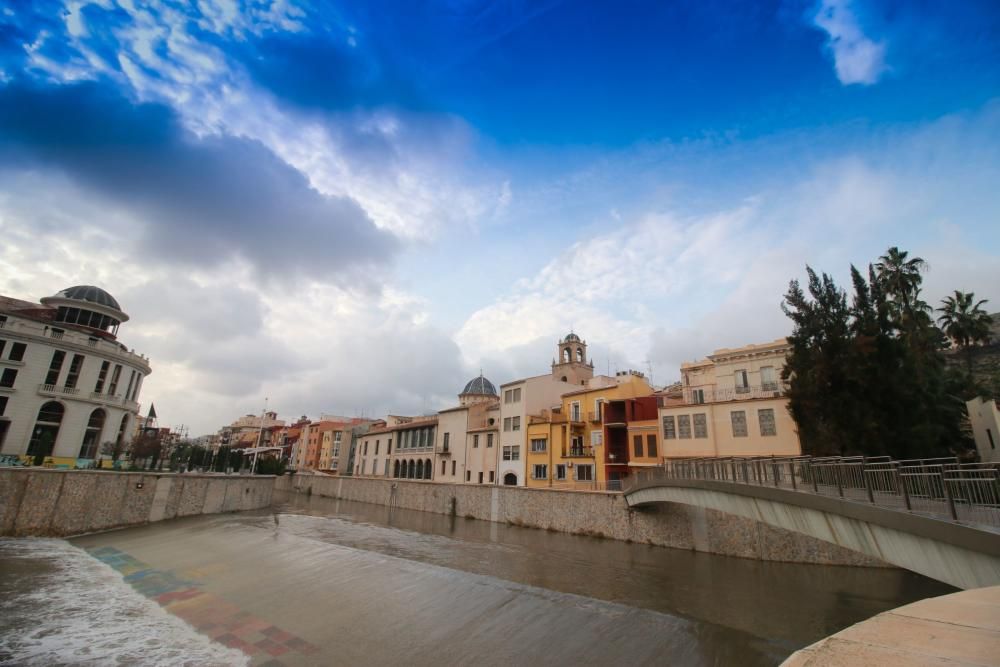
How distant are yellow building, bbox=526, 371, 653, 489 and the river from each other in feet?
39.2

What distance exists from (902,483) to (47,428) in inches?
2689

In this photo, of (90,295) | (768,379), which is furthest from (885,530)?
(90,295)

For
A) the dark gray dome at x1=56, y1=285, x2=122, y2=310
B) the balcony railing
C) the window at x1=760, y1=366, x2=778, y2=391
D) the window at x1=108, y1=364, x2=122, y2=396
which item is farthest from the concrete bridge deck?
the dark gray dome at x1=56, y1=285, x2=122, y2=310

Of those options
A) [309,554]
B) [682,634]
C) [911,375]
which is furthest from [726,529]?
[309,554]

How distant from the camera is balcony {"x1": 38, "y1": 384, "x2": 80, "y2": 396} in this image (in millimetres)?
48406

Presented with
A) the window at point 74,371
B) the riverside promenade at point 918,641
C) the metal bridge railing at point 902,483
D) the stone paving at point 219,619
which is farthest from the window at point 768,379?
the window at point 74,371

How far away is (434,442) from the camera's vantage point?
2470 inches

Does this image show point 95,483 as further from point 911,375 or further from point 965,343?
point 965,343

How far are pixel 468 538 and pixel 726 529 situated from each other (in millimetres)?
17069

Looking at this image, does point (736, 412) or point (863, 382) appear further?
point (736, 412)

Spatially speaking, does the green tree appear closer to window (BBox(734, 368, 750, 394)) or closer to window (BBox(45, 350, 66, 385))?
window (BBox(734, 368, 750, 394))

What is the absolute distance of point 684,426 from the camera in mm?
36344

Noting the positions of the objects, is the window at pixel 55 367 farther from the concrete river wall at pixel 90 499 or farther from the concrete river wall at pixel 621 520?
the concrete river wall at pixel 621 520

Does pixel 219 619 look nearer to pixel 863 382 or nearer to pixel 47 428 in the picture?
pixel 863 382
